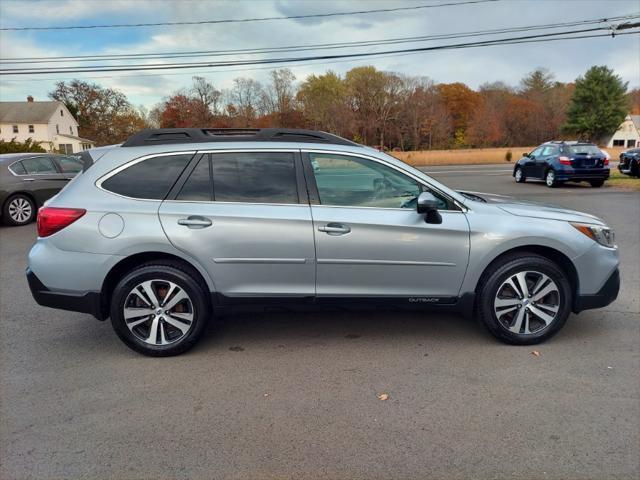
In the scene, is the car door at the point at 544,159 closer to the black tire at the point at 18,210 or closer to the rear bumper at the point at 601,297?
the rear bumper at the point at 601,297

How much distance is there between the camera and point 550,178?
55.6 feet

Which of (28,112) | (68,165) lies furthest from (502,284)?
(28,112)

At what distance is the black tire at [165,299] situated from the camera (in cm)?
366

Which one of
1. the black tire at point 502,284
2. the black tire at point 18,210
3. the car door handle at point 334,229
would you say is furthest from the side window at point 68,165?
the black tire at point 502,284

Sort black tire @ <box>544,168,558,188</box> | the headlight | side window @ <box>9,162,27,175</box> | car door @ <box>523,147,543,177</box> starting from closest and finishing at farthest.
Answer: the headlight → side window @ <box>9,162,27,175</box> → black tire @ <box>544,168,558,188</box> → car door @ <box>523,147,543,177</box>

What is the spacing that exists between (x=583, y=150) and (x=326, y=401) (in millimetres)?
16776

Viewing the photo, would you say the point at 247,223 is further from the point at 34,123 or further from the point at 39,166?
the point at 34,123

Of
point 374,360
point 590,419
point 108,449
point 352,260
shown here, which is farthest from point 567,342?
point 108,449

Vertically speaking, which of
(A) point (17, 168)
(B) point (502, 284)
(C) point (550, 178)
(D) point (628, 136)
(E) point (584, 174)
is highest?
(D) point (628, 136)

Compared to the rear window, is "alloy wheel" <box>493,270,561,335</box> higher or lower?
lower

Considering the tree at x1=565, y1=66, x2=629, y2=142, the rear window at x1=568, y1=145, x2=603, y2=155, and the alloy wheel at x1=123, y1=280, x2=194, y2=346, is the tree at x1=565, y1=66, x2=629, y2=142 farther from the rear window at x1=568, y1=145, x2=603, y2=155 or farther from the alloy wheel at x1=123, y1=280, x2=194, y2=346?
the alloy wheel at x1=123, y1=280, x2=194, y2=346

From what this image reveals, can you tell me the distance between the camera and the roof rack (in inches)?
155

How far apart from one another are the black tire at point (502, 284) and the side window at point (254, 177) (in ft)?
5.73

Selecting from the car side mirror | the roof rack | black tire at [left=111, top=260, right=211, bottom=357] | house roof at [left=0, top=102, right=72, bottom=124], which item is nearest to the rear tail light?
black tire at [left=111, top=260, right=211, bottom=357]
